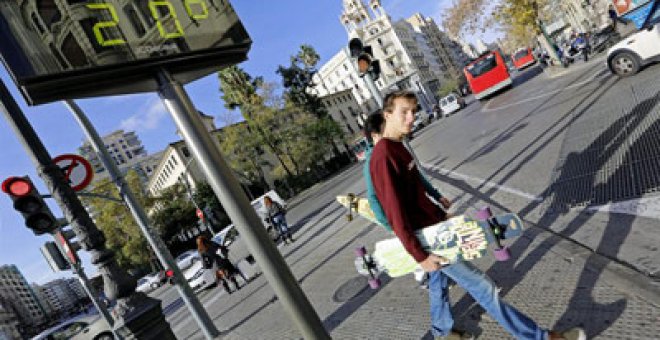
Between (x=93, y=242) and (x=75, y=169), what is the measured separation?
2.78 metres

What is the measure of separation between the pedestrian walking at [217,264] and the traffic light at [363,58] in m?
6.16

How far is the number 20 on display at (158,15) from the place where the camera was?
1992 millimetres

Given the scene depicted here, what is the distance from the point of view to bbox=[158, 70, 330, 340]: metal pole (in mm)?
2184

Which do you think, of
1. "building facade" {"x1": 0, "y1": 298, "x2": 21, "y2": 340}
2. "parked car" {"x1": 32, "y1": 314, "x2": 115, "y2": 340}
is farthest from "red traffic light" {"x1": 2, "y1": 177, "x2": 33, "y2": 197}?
"building facade" {"x1": 0, "y1": 298, "x2": 21, "y2": 340}

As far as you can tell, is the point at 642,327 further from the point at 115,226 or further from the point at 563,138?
the point at 115,226

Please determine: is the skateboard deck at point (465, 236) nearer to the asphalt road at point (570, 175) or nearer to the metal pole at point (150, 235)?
the asphalt road at point (570, 175)

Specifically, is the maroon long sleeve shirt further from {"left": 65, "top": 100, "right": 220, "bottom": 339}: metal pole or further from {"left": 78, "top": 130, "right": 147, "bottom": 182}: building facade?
{"left": 78, "top": 130, "right": 147, "bottom": 182}: building facade

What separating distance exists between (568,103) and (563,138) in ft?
15.4

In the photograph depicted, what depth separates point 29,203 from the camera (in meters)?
5.08

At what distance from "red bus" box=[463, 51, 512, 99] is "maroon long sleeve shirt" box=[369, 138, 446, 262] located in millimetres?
28954

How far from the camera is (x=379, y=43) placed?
88562 mm

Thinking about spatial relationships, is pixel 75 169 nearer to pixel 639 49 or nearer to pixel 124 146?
pixel 639 49

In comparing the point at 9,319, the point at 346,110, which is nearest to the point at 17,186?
the point at 346,110

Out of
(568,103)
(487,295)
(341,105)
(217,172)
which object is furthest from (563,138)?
(341,105)
